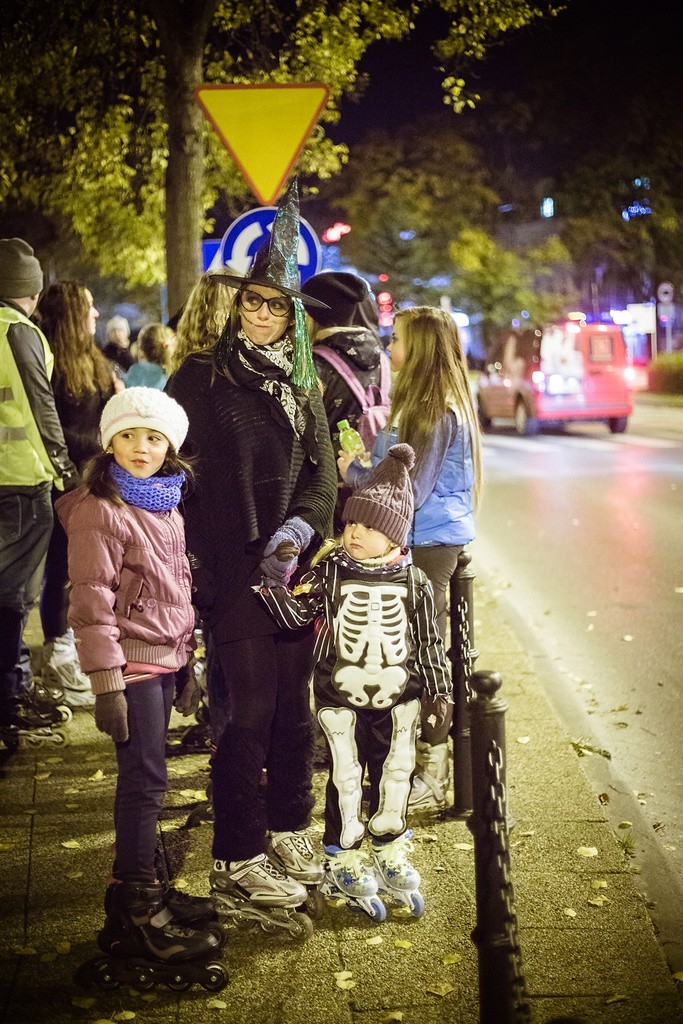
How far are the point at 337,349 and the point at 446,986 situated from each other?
9.03ft

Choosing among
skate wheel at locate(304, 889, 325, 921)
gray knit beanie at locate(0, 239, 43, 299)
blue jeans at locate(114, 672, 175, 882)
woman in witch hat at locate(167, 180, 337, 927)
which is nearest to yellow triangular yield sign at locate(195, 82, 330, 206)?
gray knit beanie at locate(0, 239, 43, 299)

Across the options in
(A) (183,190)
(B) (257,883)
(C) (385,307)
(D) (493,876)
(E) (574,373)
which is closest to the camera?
(D) (493,876)

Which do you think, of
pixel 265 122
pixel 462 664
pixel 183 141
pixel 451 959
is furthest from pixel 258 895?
pixel 183 141

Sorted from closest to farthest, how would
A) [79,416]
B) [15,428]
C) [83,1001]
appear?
[83,1001]
[15,428]
[79,416]

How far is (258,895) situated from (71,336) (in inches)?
142

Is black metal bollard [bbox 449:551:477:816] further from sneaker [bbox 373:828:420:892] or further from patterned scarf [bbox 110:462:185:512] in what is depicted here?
patterned scarf [bbox 110:462:185:512]

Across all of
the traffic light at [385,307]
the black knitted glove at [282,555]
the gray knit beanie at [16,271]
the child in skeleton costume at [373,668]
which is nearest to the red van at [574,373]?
the traffic light at [385,307]

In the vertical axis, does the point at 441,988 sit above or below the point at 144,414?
below

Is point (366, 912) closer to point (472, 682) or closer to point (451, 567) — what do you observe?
point (472, 682)

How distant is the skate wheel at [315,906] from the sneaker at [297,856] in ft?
0.31

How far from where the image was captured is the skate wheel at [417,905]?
158 inches

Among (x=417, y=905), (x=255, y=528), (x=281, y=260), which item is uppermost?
(x=281, y=260)

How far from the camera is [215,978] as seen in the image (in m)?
3.58

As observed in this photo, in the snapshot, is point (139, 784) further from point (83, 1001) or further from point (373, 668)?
point (373, 668)
